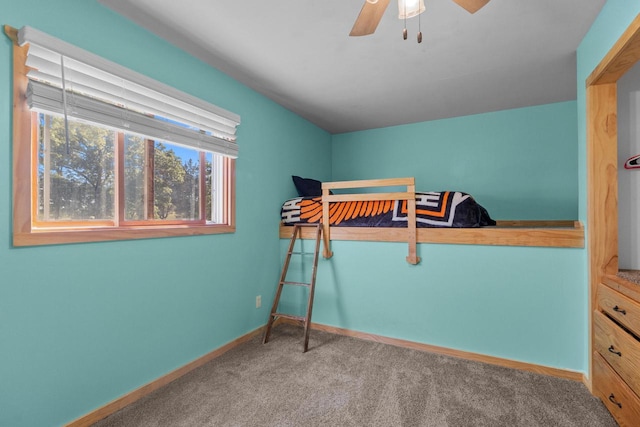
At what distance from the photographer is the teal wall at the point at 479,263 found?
210 cm

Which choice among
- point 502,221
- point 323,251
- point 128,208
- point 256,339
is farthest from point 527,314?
point 128,208

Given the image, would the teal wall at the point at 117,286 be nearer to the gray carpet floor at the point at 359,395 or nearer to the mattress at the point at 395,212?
the gray carpet floor at the point at 359,395

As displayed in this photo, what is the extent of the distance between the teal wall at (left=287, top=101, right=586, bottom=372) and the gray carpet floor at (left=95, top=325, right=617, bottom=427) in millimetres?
264

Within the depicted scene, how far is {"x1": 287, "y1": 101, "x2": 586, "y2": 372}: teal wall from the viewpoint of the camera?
2096mm

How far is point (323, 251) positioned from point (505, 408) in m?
1.73

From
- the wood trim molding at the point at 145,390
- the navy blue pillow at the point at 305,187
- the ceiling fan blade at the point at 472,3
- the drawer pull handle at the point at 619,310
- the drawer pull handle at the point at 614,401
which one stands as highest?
the ceiling fan blade at the point at 472,3

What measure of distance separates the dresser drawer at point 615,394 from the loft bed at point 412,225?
746 millimetres

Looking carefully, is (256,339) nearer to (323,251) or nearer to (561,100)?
(323,251)

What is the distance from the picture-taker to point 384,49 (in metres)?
2.09

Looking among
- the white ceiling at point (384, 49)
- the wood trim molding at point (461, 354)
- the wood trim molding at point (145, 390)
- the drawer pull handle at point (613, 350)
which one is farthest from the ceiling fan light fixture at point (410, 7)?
the wood trim molding at point (145, 390)

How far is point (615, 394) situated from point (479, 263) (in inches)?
38.5

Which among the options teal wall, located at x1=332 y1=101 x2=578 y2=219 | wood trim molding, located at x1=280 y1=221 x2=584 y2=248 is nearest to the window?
wood trim molding, located at x1=280 y1=221 x2=584 y2=248

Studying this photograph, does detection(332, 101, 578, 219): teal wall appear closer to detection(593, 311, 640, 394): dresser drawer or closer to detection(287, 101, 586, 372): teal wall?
detection(287, 101, 586, 372): teal wall

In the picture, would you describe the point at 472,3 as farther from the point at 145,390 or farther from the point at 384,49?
the point at 145,390
